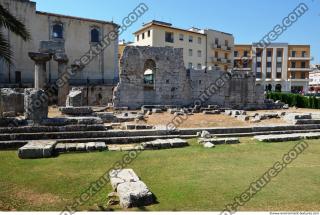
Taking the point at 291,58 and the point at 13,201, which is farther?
the point at 291,58

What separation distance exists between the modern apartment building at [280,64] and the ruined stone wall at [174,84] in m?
38.1

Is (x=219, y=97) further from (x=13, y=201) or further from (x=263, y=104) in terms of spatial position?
(x=13, y=201)

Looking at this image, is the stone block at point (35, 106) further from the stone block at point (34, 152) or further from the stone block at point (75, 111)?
the stone block at point (34, 152)

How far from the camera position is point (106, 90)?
3120cm

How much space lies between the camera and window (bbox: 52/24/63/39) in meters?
38.2

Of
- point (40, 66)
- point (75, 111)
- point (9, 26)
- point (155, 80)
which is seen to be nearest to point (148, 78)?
point (155, 80)

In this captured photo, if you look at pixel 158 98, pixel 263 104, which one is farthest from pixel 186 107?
pixel 263 104

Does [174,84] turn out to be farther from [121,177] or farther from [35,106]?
[121,177]

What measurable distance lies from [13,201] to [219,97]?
73.9 ft

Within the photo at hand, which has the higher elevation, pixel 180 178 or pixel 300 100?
pixel 300 100

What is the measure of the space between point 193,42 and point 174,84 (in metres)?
29.6

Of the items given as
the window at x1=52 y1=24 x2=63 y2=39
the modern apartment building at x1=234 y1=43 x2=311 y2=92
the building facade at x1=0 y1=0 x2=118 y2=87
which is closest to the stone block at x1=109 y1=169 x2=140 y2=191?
the building facade at x1=0 y1=0 x2=118 y2=87

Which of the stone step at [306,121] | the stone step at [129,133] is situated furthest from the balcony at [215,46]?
the stone step at [129,133]

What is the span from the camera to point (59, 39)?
127ft
